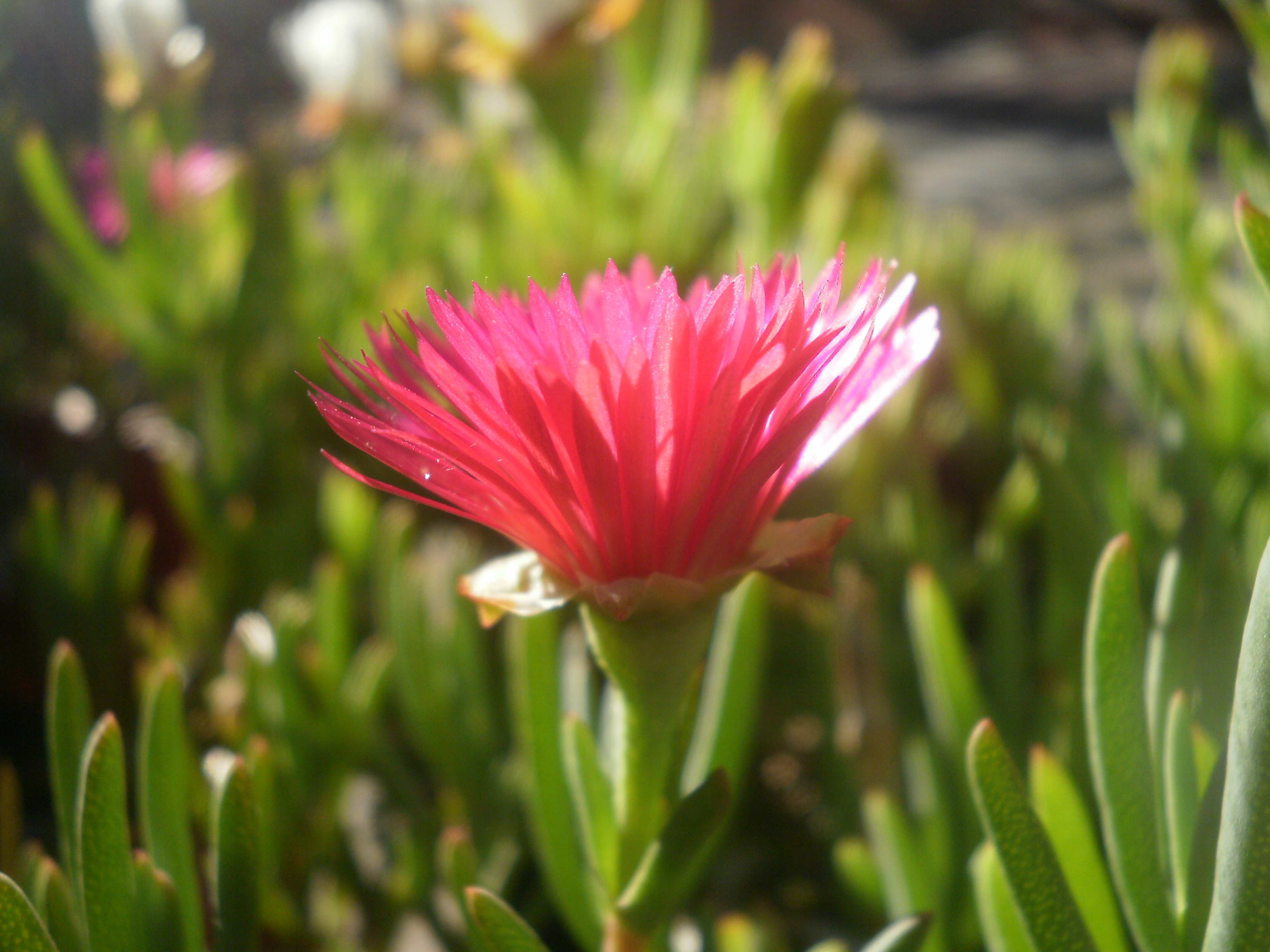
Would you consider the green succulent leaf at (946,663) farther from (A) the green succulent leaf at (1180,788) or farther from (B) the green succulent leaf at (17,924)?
(B) the green succulent leaf at (17,924)

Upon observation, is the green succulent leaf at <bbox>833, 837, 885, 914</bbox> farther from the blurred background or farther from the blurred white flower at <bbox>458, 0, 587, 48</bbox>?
the blurred white flower at <bbox>458, 0, 587, 48</bbox>

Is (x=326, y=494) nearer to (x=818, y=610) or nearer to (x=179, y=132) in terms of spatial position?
(x=818, y=610)

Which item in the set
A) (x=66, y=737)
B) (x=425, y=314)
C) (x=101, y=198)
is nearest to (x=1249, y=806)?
(x=66, y=737)

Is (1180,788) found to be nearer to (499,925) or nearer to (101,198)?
(499,925)

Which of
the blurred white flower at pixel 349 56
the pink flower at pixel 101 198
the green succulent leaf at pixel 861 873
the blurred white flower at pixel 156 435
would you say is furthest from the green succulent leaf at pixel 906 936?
the blurred white flower at pixel 349 56

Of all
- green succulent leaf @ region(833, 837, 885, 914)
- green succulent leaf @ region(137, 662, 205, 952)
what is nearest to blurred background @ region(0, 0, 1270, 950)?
green succulent leaf @ region(833, 837, 885, 914)

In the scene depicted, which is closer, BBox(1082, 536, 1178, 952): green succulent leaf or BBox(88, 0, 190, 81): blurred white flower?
BBox(1082, 536, 1178, 952): green succulent leaf

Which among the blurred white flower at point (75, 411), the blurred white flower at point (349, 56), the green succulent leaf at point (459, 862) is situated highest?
the blurred white flower at point (349, 56)

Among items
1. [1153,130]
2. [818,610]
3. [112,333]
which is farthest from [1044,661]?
[112,333]
